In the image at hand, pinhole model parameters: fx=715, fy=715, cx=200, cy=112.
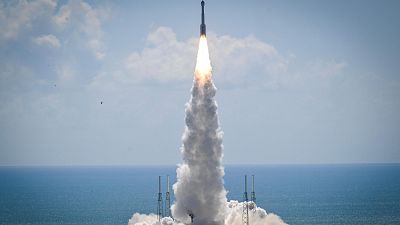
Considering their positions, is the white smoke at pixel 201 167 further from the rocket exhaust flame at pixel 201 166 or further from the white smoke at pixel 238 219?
the white smoke at pixel 238 219

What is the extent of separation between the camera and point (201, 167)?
3472 inches

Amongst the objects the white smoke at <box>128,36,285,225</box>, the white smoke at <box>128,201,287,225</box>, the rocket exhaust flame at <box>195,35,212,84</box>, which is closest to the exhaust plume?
the white smoke at <box>128,36,285,225</box>

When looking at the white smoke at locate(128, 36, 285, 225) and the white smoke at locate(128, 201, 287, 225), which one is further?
the white smoke at locate(128, 201, 287, 225)

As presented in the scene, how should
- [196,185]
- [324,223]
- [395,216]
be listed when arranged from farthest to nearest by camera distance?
[395,216]
[324,223]
[196,185]

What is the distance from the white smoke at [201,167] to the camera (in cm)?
8769

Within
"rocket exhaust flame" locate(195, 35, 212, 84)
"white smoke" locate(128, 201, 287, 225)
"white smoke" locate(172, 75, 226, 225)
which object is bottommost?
"white smoke" locate(128, 201, 287, 225)

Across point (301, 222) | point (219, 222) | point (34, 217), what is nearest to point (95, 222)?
point (34, 217)

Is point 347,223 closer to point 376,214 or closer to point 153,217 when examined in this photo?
point 376,214

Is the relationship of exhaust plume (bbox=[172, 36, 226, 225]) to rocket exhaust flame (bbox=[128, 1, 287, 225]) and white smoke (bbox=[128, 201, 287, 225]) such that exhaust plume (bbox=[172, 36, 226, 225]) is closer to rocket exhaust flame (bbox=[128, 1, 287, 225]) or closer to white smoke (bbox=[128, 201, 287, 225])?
rocket exhaust flame (bbox=[128, 1, 287, 225])

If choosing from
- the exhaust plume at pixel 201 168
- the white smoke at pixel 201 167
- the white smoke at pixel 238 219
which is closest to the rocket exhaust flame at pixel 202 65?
the white smoke at pixel 201 167

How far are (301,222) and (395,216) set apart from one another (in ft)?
85.5

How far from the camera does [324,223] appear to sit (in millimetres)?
142750

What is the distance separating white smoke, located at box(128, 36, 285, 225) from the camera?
8769cm

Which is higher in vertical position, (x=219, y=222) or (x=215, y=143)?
(x=215, y=143)
